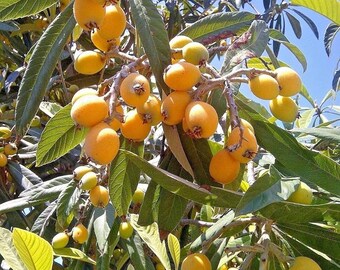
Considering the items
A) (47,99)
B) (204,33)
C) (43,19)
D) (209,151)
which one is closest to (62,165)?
(47,99)

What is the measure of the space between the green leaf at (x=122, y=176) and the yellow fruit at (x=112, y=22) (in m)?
0.23

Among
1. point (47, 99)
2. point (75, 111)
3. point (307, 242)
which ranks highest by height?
point (75, 111)

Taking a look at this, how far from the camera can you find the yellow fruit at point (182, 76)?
2.94ft

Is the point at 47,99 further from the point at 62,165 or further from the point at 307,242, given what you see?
the point at 307,242

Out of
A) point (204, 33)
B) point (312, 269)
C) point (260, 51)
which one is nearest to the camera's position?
point (312, 269)

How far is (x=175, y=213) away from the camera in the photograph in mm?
1087

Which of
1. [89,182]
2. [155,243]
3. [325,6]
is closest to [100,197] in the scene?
[89,182]

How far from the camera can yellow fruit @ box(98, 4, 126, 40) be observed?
100 cm

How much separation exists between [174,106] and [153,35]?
0.58 feet

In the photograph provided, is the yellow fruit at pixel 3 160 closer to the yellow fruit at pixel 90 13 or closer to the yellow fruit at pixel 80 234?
the yellow fruit at pixel 80 234

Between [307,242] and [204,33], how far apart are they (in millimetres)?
517

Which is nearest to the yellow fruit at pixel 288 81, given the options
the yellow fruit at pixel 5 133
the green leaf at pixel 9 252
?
the green leaf at pixel 9 252

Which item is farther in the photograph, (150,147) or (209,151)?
(150,147)

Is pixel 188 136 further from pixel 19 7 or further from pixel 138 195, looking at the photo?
pixel 138 195
